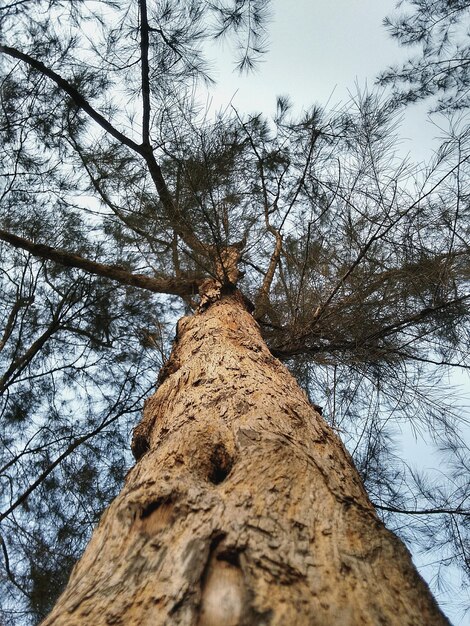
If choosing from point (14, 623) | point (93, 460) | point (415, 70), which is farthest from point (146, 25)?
point (14, 623)

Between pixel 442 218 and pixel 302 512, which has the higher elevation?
pixel 442 218

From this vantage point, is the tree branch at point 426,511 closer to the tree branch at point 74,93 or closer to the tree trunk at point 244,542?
the tree trunk at point 244,542

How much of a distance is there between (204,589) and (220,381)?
31.6 inches

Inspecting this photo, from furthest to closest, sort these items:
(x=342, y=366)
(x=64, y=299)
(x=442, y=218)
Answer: (x=64, y=299) < (x=342, y=366) < (x=442, y=218)

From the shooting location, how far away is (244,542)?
69 centimetres

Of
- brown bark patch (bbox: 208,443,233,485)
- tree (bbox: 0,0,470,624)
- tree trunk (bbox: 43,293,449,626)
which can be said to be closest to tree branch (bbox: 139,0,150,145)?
tree (bbox: 0,0,470,624)

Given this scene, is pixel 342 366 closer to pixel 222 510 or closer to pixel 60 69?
pixel 222 510

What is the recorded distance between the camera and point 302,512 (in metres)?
0.79

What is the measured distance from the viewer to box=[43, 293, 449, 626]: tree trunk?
0.60 meters

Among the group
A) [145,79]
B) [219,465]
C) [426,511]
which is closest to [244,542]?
[219,465]

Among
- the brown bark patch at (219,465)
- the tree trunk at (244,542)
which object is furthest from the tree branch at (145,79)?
the brown bark patch at (219,465)

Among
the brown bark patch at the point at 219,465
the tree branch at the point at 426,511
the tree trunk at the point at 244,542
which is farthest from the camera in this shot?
the tree branch at the point at 426,511

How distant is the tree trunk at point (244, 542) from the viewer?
60cm

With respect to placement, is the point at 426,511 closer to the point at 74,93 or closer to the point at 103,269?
the point at 103,269
